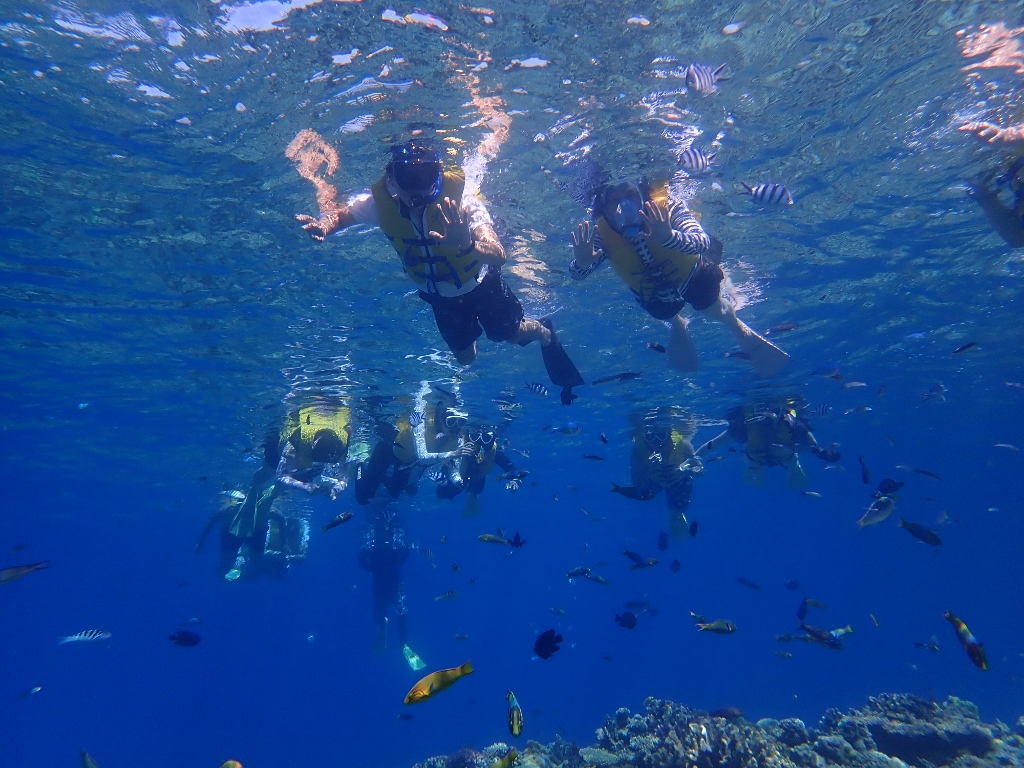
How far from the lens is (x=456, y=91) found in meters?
8.55

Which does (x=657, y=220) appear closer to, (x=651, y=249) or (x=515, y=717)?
(x=651, y=249)

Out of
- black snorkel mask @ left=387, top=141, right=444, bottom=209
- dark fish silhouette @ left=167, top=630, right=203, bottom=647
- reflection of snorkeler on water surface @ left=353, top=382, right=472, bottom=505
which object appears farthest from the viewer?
reflection of snorkeler on water surface @ left=353, top=382, right=472, bottom=505

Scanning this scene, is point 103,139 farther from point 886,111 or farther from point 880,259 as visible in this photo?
point 880,259

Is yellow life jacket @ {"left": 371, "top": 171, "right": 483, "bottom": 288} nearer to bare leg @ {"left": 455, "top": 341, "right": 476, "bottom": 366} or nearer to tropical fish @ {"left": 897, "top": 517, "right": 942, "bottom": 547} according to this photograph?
bare leg @ {"left": 455, "top": 341, "right": 476, "bottom": 366}

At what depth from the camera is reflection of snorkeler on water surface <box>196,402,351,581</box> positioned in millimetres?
16609

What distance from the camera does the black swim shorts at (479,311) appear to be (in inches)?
312

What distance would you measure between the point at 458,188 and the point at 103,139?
6.79 meters

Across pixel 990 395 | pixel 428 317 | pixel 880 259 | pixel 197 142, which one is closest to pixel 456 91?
pixel 197 142

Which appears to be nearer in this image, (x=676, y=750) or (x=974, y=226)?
(x=676, y=750)

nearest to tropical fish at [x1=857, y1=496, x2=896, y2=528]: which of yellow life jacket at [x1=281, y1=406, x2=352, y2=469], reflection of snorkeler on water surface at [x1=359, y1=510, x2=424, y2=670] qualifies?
yellow life jacket at [x1=281, y1=406, x2=352, y2=469]

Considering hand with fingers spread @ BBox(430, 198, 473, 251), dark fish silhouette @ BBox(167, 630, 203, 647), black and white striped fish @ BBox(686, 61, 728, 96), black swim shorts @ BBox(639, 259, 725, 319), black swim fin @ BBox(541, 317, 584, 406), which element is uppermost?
black and white striped fish @ BBox(686, 61, 728, 96)

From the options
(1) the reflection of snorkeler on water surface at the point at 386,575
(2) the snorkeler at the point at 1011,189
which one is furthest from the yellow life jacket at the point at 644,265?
(1) the reflection of snorkeler on water surface at the point at 386,575

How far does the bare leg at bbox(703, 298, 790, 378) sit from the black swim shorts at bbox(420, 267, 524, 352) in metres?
5.36

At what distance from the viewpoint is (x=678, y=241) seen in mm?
6855
